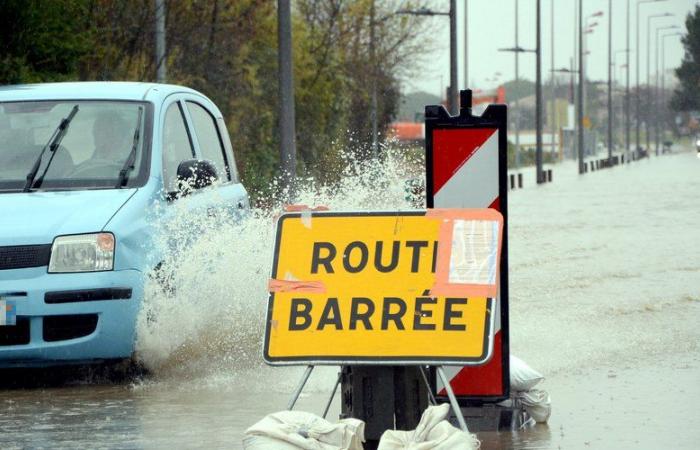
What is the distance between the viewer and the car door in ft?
35.9

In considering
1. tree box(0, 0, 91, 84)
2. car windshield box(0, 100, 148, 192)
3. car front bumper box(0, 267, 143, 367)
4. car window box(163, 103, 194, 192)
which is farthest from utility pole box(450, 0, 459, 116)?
car front bumper box(0, 267, 143, 367)

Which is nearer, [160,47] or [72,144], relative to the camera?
[72,144]

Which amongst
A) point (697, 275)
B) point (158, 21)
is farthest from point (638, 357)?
point (158, 21)

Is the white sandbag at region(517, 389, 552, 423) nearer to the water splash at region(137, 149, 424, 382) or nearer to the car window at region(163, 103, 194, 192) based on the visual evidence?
the water splash at region(137, 149, 424, 382)

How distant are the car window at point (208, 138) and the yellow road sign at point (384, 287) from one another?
15.0ft

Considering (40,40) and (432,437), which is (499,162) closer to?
(432,437)

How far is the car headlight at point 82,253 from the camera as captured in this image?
9344 mm

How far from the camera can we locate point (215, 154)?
1202cm

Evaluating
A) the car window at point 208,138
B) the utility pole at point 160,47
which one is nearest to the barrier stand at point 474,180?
the car window at point 208,138

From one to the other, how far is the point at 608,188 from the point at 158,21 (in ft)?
86.4

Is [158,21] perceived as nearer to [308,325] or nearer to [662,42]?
[308,325]

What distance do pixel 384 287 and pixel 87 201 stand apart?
3.27 metres

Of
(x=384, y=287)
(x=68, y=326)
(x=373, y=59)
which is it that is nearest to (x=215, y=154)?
(x=68, y=326)

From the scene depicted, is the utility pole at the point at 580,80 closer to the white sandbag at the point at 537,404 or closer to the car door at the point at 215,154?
the car door at the point at 215,154
